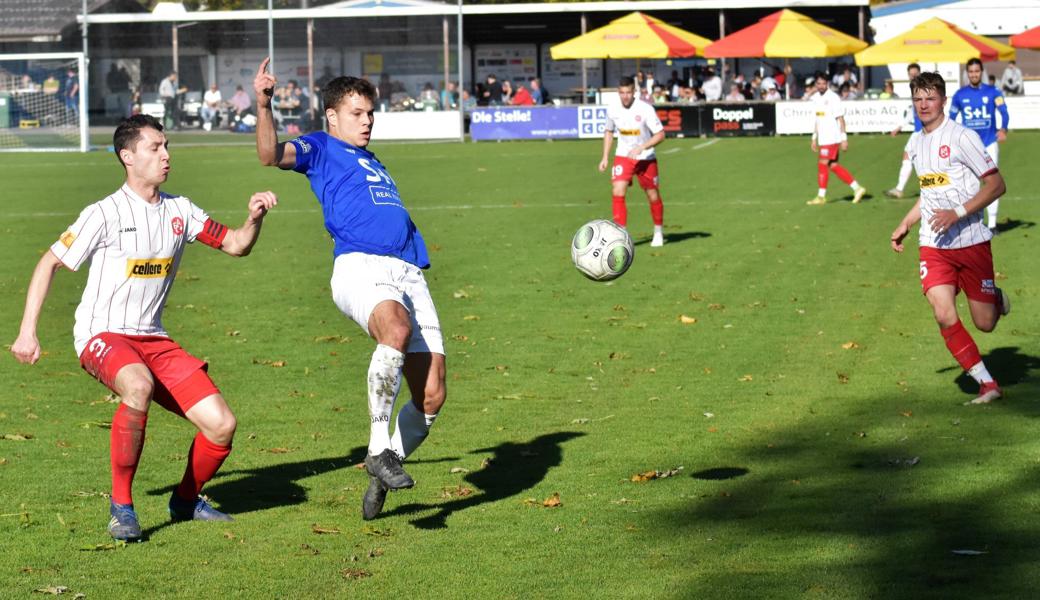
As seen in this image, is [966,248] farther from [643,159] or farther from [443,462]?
[643,159]

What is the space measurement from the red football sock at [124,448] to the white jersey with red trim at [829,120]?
59.1 feet

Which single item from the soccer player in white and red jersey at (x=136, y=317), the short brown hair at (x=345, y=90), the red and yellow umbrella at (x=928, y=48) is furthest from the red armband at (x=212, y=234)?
the red and yellow umbrella at (x=928, y=48)

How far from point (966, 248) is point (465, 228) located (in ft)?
38.0

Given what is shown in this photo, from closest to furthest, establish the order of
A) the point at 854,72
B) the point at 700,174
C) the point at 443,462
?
the point at 443,462 → the point at 700,174 → the point at 854,72

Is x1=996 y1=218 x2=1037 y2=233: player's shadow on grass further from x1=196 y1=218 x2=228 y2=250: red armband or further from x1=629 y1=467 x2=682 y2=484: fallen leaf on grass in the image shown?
x1=196 y1=218 x2=228 y2=250: red armband

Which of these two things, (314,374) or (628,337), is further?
(628,337)

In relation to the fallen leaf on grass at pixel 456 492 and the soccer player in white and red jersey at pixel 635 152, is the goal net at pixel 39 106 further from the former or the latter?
the fallen leaf on grass at pixel 456 492

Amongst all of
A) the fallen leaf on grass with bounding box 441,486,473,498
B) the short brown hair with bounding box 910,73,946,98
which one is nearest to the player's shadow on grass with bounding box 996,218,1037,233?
the short brown hair with bounding box 910,73,946,98

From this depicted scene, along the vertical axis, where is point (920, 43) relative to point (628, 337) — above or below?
above


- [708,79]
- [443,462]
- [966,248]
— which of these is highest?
[708,79]

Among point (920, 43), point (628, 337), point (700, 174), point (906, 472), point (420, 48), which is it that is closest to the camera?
point (906, 472)

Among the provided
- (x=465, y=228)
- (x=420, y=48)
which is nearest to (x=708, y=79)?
(x=420, y=48)

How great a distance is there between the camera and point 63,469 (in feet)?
26.1

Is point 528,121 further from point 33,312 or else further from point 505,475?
point 33,312
